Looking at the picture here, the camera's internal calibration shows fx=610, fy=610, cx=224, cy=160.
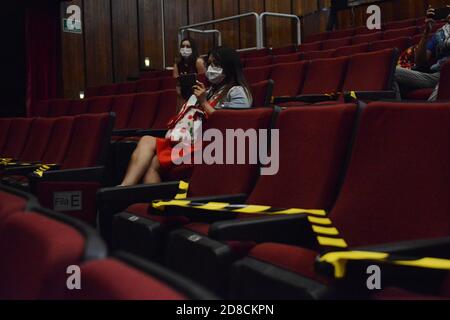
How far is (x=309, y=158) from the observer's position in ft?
1.32

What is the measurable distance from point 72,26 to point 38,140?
3.16 ft

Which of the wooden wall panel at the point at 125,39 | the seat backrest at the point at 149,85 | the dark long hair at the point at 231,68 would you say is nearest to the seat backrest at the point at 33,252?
the dark long hair at the point at 231,68

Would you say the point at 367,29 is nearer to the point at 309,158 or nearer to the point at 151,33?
the point at 151,33

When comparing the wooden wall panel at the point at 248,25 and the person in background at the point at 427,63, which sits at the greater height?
the wooden wall panel at the point at 248,25

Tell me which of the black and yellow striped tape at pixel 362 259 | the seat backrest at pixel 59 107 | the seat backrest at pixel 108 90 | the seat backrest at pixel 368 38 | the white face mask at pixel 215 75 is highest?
the seat backrest at pixel 368 38

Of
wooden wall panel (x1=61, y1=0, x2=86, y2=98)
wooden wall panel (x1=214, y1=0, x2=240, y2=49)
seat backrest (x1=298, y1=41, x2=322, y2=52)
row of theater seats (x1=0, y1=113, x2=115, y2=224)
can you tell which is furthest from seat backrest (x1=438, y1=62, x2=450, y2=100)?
wooden wall panel (x1=214, y1=0, x2=240, y2=49)

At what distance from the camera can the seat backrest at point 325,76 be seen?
935 mm

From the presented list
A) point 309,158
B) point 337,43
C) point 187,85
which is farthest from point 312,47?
point 309,158

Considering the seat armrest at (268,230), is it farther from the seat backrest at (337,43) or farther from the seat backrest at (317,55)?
the seat backrest at (337,43)

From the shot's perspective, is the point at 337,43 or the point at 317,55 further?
the point at 337,43

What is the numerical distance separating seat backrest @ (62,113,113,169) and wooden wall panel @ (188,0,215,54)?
1401 millimetres

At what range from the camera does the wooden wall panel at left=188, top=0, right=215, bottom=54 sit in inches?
83.4

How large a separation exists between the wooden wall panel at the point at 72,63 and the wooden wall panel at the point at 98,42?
0.02 metres

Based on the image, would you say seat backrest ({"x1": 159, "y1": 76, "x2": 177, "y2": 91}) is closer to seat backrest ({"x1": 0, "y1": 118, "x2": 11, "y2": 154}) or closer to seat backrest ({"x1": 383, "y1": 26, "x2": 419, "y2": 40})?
seat backrest ({"x1": 0, "y1": 118, "x2": 11, "y2": 154})
